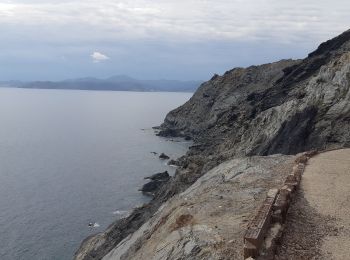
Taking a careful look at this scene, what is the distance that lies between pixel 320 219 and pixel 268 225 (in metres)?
2.80

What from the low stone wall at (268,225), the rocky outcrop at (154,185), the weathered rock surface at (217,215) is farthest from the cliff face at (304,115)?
the low stone wall at (268,225)

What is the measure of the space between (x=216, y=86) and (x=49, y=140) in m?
56.8

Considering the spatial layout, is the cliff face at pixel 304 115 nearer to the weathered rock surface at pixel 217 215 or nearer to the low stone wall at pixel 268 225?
the weathered rock surface at pixel 217 215

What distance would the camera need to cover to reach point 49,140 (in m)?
135

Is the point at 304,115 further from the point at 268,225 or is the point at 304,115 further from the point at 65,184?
the point at 268,225

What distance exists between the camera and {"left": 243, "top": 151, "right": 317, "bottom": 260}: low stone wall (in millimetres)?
13432

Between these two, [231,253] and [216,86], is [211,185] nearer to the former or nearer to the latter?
[231,253]

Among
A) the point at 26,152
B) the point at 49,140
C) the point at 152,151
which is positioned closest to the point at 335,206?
the point at 152,151

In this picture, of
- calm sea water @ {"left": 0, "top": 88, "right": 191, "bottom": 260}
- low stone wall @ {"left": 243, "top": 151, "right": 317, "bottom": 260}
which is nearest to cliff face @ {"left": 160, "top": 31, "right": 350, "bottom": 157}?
calm sea water @ {"left": 0, "top": 88, "right": 191, "bottom": 260}

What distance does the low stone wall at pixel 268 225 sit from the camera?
44.1 feet

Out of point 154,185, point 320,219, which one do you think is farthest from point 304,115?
point 320,219

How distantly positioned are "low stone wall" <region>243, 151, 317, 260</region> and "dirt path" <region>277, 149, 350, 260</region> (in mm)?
348

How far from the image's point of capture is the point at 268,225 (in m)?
15.2

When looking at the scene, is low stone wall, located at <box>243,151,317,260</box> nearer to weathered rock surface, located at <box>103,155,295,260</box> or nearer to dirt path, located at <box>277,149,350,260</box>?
dirt path, located at <box>277,149,350,260</box>
